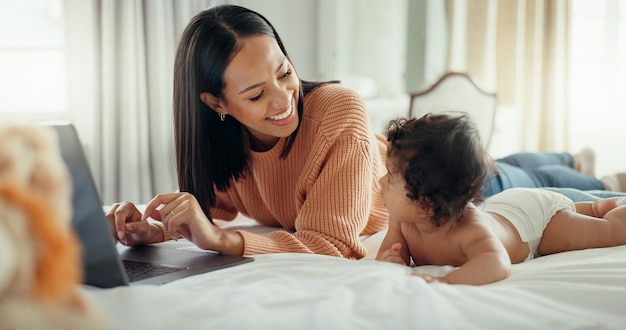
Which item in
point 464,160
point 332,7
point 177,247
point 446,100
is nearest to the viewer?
point 464,160

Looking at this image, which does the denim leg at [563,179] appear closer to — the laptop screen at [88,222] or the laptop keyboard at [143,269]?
the laptop keyboard at [143,269]

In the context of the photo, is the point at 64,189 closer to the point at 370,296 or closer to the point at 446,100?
the point at 370,296

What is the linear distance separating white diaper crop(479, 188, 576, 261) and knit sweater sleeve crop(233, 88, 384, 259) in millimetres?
302

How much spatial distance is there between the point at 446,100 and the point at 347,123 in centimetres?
245

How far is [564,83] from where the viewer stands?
483cm

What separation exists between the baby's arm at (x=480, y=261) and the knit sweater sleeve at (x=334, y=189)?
32 cm

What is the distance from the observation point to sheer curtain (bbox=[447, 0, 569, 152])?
4.85 meters

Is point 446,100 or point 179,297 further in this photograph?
point 446,100

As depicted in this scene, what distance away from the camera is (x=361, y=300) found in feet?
3.46

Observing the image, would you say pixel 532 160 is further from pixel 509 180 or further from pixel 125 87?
pixel 125 87

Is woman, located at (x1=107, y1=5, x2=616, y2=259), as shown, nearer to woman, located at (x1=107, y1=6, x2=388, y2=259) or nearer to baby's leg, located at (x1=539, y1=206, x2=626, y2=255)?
woman, located at (x1=107, y1=6, x2=388, y2=259)

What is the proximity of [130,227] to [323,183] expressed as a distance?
18.3 inches

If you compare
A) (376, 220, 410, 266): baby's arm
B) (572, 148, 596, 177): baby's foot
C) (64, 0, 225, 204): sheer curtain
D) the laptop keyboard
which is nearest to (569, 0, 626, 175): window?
(572, 148, 596, 177): baby's foot

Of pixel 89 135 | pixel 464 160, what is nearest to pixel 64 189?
pixel 464 160
